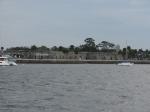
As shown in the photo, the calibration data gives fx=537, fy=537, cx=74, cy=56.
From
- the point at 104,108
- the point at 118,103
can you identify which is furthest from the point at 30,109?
the point at 118,103

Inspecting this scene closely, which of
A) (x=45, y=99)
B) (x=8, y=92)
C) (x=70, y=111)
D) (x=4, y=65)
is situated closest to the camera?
(x=70, y=111)

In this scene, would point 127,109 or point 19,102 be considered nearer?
point 127,109

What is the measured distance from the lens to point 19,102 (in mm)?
44656

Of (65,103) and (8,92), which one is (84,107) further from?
(8,92)

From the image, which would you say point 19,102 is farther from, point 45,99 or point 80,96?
point 80,96

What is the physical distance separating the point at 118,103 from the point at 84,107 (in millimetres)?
4324

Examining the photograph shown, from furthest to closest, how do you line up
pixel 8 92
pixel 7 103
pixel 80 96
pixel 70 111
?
pixel 8 92
pixel 80 96
pixel 7 103
pixel 70 111

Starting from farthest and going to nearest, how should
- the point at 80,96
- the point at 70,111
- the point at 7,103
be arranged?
1. the point at 80,96
2. the point at 7,103
3. the point at 70,111

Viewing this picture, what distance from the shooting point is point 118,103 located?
45.3m

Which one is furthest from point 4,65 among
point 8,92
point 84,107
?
point 84,107

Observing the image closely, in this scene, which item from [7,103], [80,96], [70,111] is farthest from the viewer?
[80,96]

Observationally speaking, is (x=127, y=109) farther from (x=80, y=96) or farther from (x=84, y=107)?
(x=80, y=96)

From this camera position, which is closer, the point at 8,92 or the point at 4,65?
the point at 8,92

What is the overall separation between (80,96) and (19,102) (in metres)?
8.51
